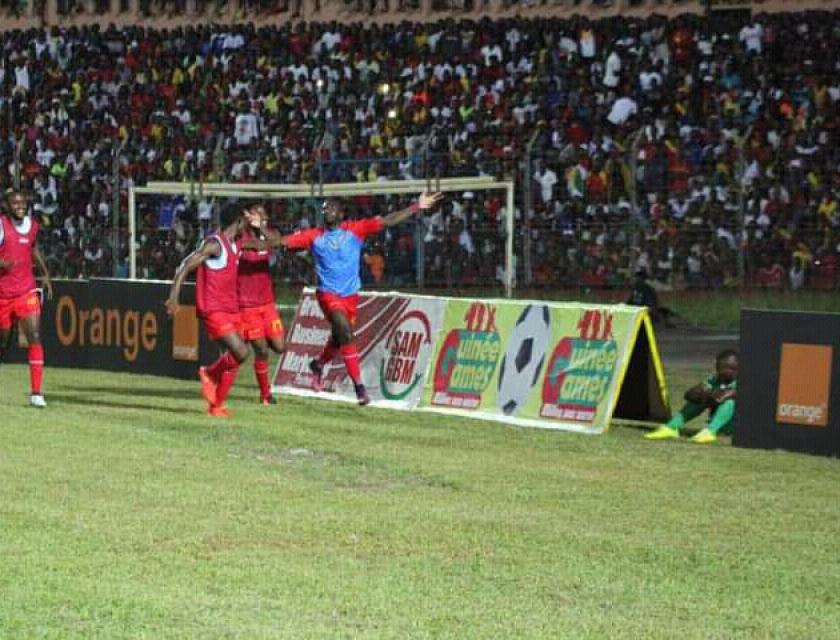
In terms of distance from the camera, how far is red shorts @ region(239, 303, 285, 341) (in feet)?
66.7

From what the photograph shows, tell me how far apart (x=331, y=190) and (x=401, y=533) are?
2146 centimetres

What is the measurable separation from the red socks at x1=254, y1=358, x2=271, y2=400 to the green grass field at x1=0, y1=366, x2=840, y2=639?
81.0 inches

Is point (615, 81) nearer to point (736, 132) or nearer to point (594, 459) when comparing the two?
point (736, 132)

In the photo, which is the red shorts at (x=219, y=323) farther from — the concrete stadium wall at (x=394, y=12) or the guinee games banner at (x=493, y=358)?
the concrete stadium wall at (x=394, y=12)

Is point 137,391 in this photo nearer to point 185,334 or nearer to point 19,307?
point 185,334

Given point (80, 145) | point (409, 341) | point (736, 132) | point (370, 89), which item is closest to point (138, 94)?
point (80, 145)

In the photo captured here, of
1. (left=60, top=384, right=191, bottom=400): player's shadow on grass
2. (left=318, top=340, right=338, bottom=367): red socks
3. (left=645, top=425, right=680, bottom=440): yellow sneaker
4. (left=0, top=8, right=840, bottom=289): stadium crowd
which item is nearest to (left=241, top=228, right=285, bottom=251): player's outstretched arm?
(left=318, top=340, right=338, bottom=367): red socks

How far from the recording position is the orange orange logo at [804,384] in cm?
1623

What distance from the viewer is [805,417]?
53.8 ft

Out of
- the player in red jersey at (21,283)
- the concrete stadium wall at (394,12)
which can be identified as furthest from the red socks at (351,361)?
the concrete stadium wall at (394,12)

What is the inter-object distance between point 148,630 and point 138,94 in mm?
35705

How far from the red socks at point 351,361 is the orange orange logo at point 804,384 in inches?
193

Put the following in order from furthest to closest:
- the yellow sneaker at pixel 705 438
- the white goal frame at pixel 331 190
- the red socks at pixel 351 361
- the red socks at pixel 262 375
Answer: the white goal frame at pixel 331 190
the red socks at pixel 262 375
the red socks at pixel 351 361
the yellow sneaker at pixel 705 438

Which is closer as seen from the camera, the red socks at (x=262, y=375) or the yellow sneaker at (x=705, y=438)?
the yellow sneaker at (x=705, y=438)
